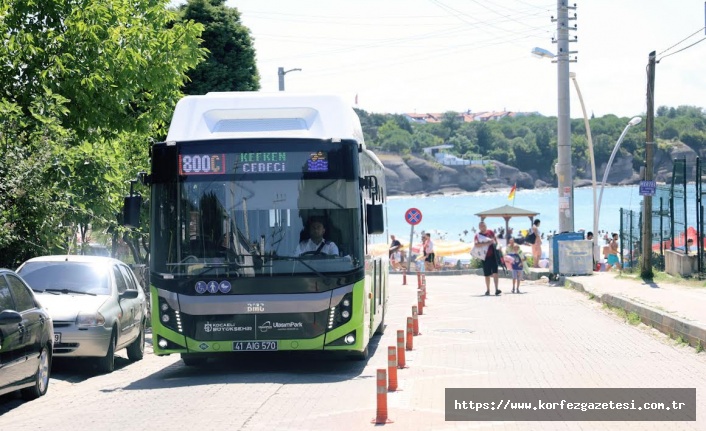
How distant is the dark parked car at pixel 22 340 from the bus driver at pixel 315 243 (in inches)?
122

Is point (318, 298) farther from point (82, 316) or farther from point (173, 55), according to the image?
point (173, 55)

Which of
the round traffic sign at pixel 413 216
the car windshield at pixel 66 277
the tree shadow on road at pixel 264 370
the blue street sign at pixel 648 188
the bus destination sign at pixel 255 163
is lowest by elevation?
the tree shadow on road at pixel 264 370

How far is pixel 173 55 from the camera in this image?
60.2 feet

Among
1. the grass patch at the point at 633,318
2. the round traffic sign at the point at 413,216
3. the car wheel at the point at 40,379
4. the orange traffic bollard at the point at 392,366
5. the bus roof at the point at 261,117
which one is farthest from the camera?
the round traffic sign at the point at 413,216

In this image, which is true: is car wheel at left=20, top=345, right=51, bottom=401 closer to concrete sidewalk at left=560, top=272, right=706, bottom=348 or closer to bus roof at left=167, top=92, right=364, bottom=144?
bus roof at left=167, top=92, right=364, bottom=144

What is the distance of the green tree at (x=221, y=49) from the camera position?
1314 inches

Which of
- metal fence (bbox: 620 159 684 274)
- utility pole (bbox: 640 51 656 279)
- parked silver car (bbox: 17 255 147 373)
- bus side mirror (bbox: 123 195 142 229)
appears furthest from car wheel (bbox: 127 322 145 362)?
utility pole (bbox: 640 51 656 279)

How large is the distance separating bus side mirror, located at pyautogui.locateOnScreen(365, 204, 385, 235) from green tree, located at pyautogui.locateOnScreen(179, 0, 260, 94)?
19.8 meters

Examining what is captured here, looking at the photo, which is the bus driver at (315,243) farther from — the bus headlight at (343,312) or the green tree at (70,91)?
the green tree at (70,91)

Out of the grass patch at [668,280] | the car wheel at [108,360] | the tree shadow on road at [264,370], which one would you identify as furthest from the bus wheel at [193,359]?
the grass patch at [668,280]

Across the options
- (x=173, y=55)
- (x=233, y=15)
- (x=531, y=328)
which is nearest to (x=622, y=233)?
(x=233, y=15)

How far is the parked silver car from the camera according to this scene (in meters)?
14.8

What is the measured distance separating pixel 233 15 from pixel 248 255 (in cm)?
2200

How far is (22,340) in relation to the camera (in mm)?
11602
